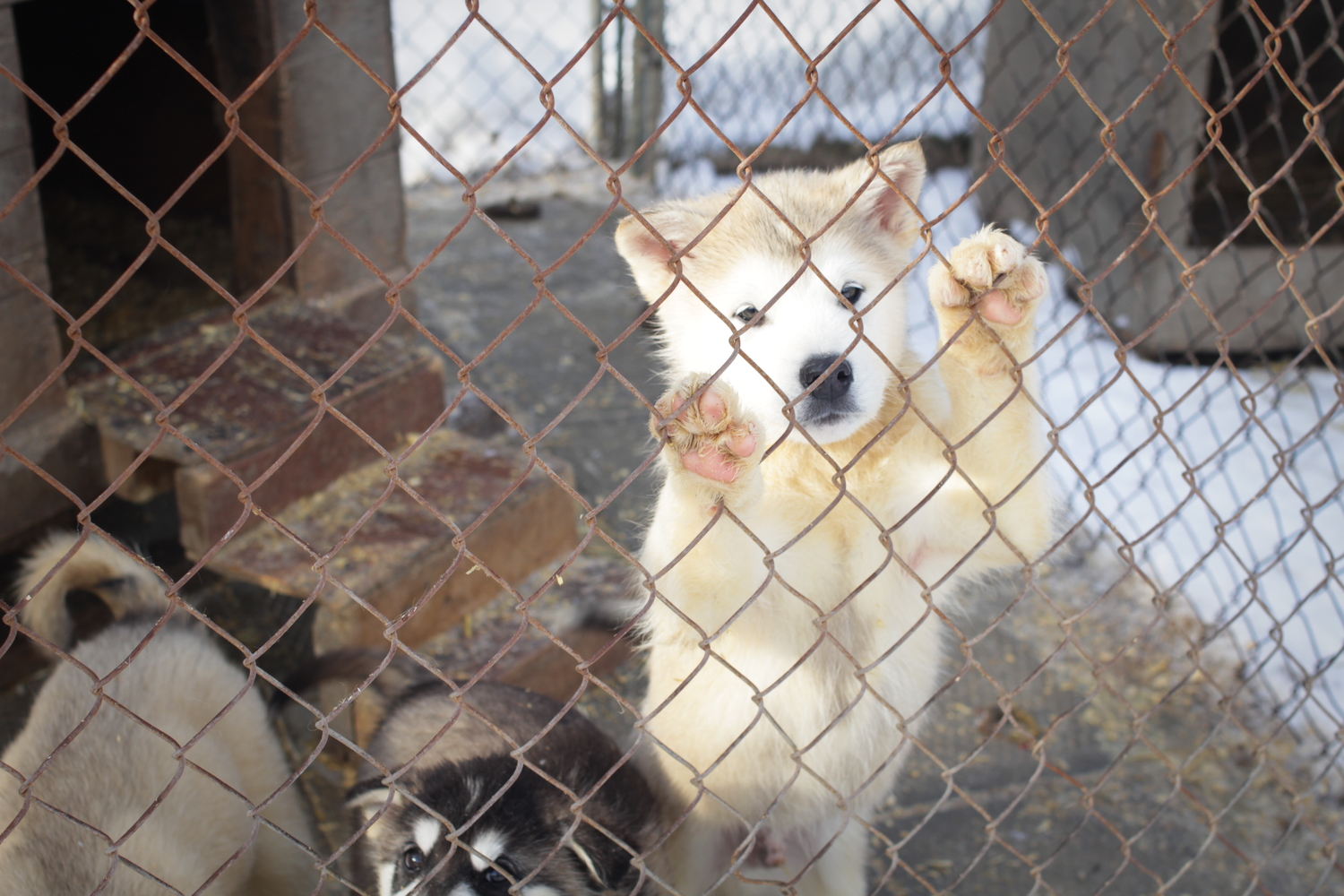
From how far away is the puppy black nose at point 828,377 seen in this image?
87.2 inches

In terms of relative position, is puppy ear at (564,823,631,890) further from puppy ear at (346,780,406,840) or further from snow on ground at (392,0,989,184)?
snow on ground at (392,0,989,184)

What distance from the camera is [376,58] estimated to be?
4004mm

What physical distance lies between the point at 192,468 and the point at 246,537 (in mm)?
299

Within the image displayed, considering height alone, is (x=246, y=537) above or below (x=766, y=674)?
below

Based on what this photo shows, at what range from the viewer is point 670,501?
2.30 metres

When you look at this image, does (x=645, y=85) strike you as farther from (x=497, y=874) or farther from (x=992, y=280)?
(x=497, y=874)

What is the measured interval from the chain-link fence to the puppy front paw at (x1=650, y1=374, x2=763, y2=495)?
10 mm

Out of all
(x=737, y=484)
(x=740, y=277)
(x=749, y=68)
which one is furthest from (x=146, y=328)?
(x=749, y=68)

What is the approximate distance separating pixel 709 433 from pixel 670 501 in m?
0.41

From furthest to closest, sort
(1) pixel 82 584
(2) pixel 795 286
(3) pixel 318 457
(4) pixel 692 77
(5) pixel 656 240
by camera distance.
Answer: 1. (4) pixel 692 77
2. (3) pixel 318 457
3. (1) pixel 82 584
4. (5) pixel 656 240
5. (2) pixel 795 286

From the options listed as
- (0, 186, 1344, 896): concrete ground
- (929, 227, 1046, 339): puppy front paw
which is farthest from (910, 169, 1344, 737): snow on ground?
(929, 227, 1046, 339): puppy front paw

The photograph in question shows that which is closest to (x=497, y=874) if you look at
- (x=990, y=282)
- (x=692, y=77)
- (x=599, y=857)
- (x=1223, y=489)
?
(x=599, y=857)

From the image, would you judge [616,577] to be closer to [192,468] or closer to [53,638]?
[192,468]

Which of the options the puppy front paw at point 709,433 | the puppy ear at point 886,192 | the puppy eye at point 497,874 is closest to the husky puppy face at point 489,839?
the puppy eye at point 497,874
